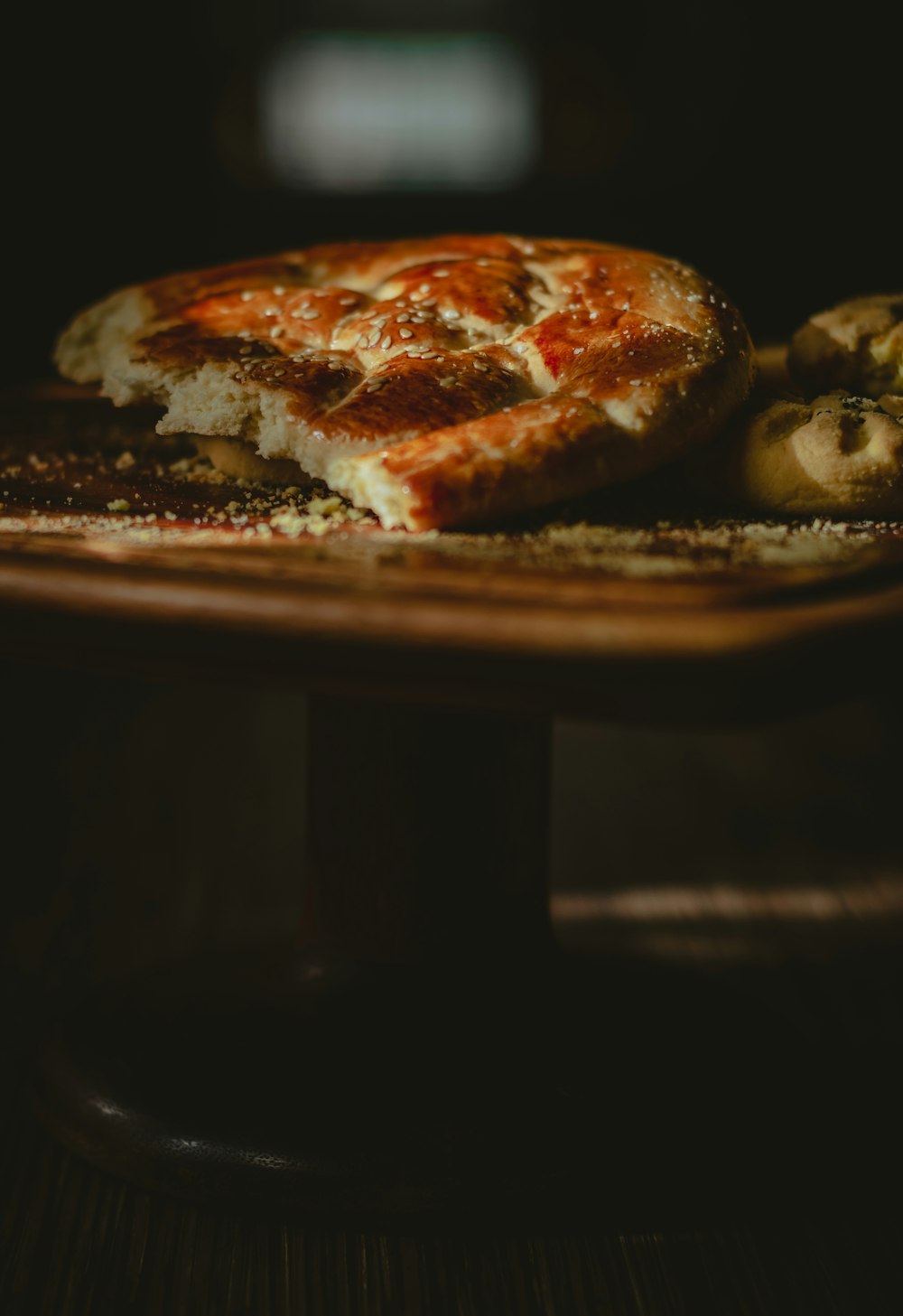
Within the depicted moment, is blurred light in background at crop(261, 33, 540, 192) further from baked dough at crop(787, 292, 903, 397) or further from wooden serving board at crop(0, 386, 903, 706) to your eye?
A: wooden serving board at crop(0, 386, 903, 706)

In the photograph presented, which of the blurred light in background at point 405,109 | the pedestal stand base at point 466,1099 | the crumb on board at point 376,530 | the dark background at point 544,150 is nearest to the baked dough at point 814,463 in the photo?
the crumb on board at point 376,530

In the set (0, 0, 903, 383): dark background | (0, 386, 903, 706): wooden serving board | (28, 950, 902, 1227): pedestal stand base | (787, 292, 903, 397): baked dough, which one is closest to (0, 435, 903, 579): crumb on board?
(0, 386, 903, 706): wooden serving board

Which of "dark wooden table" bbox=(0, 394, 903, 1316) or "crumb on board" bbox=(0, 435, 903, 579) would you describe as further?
"crumb on board" bbox=(0, 435, 903, 579)

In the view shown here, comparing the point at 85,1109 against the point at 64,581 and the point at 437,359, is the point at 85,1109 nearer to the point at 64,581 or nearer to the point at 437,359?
the point at 64,581

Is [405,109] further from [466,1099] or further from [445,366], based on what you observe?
[466,1099]

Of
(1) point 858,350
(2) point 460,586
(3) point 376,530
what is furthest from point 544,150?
(2) point 460,586

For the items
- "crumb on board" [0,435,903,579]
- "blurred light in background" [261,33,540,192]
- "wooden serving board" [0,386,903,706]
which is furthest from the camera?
"blurred light in background" [261,33,540,192]
